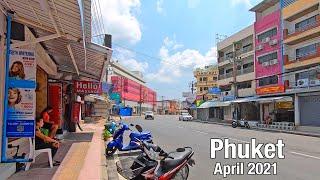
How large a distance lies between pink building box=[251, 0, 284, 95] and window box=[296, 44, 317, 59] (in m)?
2.80

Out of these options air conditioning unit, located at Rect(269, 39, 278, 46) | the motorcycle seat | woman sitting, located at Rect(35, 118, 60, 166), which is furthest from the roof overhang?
the motorcycle seat

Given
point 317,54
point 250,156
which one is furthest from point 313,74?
point 250,156

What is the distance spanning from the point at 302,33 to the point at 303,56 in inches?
89.7

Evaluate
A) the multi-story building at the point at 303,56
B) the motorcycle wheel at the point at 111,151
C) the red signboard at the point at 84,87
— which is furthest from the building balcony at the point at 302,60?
the motorcycle wheel at the point at 111,151

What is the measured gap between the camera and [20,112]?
968 cm

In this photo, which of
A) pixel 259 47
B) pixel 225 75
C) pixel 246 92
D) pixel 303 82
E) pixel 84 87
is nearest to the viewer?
pixel 84 87

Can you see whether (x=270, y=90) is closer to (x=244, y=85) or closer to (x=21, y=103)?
(x=244, y=85)

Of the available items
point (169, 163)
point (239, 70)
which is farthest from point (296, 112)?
point (169, 163)

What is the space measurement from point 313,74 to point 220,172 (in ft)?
97.1

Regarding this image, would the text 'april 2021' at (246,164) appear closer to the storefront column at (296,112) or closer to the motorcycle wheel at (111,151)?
the motorcycle wheel at (111,151)

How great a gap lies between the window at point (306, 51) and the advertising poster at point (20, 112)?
33.8 metres

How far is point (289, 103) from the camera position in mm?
42094

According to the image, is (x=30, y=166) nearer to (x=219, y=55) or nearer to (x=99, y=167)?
(x=99, y=167)

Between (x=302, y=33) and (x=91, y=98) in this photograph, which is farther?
(x=91, y=98)
